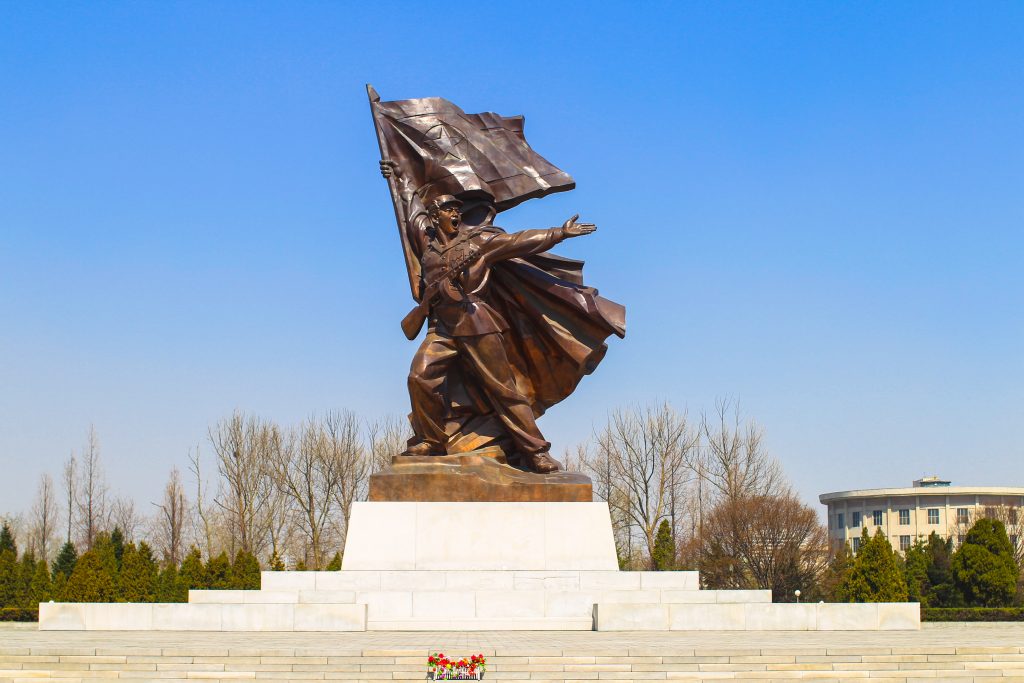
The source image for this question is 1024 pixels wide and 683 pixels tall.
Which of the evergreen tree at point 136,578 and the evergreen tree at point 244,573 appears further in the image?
the evergreen tree at point 244,573

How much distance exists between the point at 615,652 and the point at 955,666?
3003mm

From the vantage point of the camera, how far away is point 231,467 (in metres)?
38.0

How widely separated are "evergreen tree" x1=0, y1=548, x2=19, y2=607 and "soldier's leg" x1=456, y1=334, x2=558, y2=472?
45.3 feet

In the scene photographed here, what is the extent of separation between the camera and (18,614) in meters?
22.6

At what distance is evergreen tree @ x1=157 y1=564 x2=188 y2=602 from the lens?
23.4 metres

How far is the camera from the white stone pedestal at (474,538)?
14.4 m

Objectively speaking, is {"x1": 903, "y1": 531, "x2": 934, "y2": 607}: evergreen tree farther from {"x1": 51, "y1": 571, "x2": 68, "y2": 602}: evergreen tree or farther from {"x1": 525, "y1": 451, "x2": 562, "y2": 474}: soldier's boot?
{"x1": 51, "y1": 571, "x2": 68, "y2": 602}: evergreen tree

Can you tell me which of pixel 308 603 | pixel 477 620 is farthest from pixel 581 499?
pixel 308 603

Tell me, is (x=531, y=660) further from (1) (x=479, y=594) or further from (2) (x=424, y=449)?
(2) (x=424, y=449)

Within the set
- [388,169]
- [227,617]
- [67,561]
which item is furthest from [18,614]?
[388,169]

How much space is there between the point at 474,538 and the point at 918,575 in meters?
17.3

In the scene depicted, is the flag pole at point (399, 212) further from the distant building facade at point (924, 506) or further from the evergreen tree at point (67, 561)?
the distant building facade at point (924, 506)

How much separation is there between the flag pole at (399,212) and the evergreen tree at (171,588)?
1083cm

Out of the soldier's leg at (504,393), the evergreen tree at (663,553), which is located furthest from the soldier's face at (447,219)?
the evergreen tree at (663,553)
